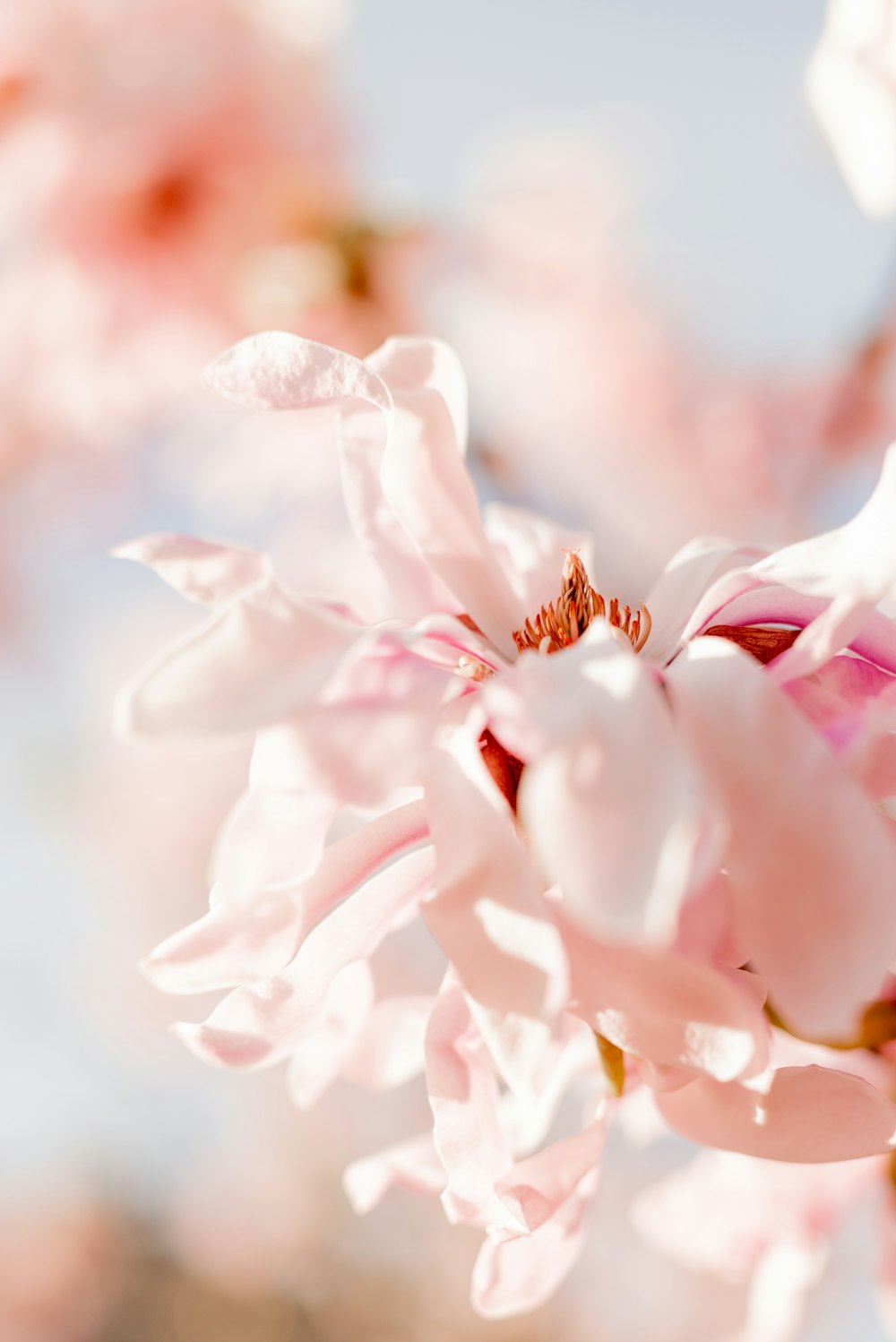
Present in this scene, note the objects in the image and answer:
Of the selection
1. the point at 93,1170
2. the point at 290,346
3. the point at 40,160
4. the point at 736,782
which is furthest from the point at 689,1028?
the point at 93,1170

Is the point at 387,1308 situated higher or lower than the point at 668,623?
lower

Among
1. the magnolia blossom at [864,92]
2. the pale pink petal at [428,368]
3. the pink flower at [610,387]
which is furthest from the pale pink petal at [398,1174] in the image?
the pink flower at [610,387]

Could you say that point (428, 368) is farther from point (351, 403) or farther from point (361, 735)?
point (361, 735)

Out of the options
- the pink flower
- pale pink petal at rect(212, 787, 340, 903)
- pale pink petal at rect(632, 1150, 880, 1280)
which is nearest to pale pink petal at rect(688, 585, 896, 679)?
pale pink petal at rect(212, 787, 340, 903)

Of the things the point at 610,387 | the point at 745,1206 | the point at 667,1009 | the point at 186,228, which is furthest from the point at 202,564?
the point at 610,387

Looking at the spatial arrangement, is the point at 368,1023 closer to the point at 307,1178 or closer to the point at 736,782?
the point at 736,782

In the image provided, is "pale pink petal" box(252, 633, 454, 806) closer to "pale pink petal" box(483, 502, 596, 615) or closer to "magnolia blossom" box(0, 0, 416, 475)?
"pale pink petal" box(483, 502, 596, 615)
